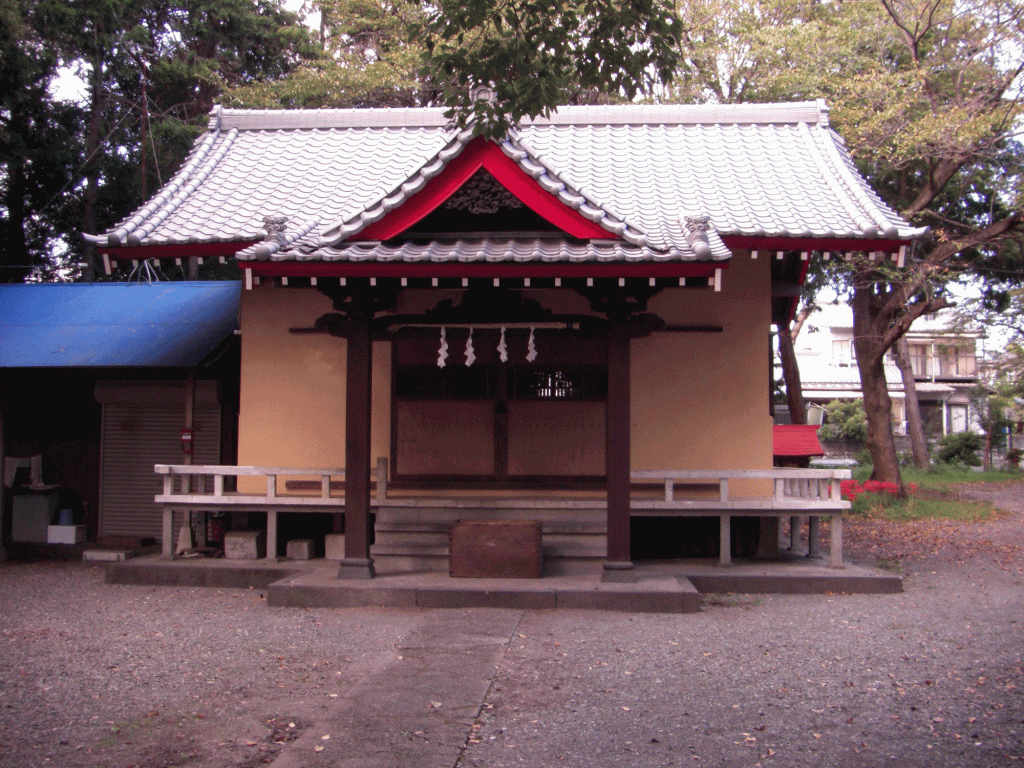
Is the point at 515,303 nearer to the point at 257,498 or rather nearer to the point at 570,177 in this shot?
the point at 570,177

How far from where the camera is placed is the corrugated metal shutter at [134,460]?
13047mm

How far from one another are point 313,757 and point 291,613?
3.96 meters

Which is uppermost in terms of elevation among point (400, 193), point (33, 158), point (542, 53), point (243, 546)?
point (33, 158)

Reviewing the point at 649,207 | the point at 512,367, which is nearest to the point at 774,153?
the point at 649,207

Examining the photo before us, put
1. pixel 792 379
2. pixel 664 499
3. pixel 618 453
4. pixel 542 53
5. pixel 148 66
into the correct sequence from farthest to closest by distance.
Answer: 1. pixel 148 66
2. pixel 792 379
3. pixel 664 499
4. pixel 618 453
5. pixel 542 53

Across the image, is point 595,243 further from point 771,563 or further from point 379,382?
point 771,563

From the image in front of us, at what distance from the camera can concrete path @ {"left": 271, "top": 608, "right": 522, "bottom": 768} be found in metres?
4.79

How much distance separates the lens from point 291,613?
8.58 m

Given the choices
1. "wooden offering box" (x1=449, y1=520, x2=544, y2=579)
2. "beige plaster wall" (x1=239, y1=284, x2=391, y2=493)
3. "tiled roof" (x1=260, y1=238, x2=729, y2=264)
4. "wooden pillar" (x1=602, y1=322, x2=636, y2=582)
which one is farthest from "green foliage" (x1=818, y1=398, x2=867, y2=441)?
"tiled roof" (x1=260, y1=238, x2=729, y2=264)

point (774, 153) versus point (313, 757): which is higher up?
point (774, 153)

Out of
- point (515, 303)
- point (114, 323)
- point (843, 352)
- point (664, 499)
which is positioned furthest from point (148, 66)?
point (843, 352)

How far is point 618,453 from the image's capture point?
9.09 meters

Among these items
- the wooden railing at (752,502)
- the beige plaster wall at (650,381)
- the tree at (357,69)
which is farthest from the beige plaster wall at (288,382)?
the tree at (357,69)

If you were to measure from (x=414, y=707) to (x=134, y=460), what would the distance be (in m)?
9.08
